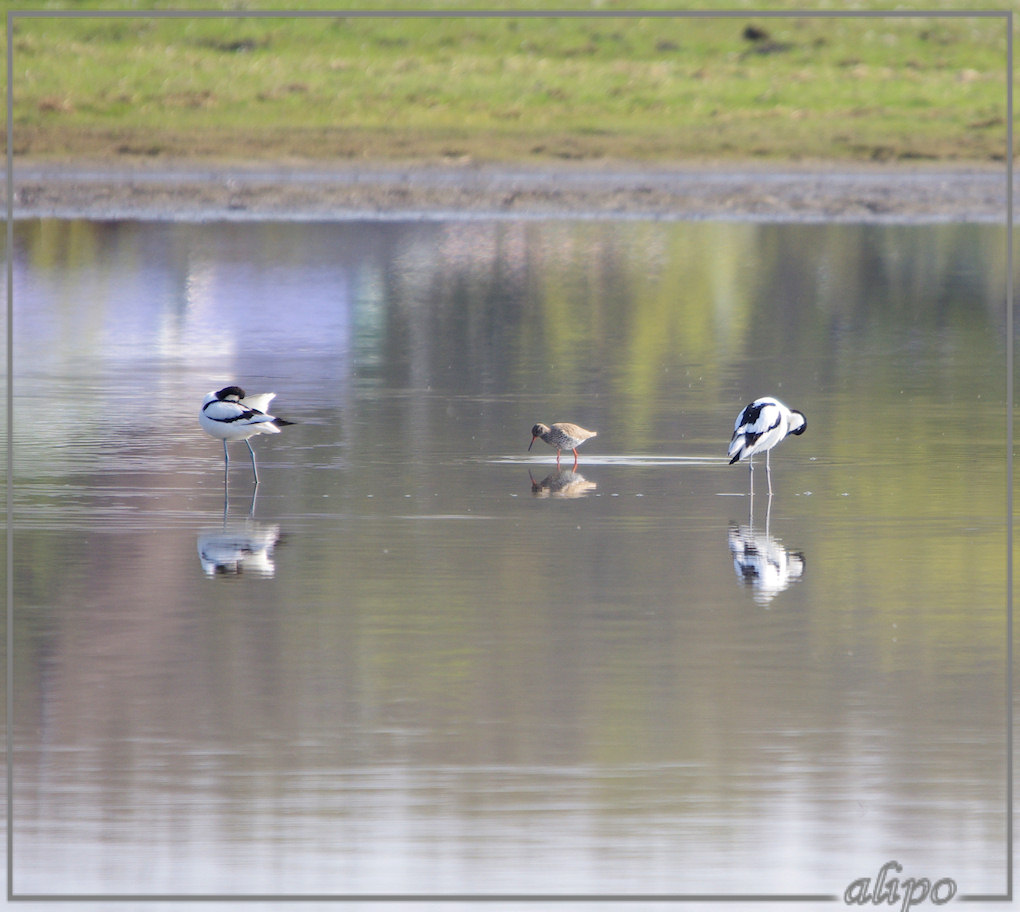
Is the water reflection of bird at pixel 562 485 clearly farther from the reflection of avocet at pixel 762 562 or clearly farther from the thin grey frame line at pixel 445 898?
the thin grey frame line at pixel 445 898

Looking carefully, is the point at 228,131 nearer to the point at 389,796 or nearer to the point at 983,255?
the point at 983,255

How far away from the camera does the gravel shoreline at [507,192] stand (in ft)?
106

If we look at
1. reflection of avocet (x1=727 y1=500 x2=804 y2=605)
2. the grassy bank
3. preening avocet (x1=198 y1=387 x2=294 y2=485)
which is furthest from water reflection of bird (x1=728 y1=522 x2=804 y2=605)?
the grassy bank

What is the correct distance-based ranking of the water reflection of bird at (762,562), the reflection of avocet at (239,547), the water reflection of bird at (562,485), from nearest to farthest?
the water reflection of bird at (762,562)
the reflection of avocet at (239,547)
the water reflection of bird at (562,485)

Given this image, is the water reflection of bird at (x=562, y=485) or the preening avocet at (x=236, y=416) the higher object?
the preening avocet at (x=236, y=416)

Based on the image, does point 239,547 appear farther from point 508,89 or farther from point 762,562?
point 508,89

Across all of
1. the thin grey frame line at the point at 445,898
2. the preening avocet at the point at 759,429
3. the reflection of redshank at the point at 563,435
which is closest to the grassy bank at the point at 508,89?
the reflection of redshank at the point at 563,435

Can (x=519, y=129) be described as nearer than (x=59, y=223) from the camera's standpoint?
No

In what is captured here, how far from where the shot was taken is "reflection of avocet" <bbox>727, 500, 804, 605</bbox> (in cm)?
979

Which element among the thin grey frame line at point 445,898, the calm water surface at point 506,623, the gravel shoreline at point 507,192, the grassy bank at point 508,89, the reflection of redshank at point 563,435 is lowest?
the thin grey frame line at point 445,898

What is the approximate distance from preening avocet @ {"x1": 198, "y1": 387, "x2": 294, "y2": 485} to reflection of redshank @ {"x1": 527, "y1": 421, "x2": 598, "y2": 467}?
1.84 metres

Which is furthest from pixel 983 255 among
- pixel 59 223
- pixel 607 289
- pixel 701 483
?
pixel 701 483

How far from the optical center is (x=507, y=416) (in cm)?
1566

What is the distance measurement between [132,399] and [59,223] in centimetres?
1690
